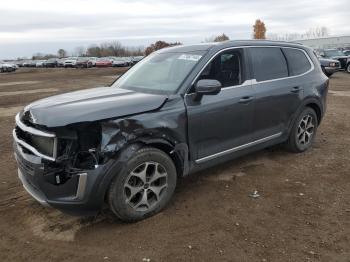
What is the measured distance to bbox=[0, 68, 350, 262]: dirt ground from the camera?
344cm

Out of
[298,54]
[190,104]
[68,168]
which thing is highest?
[298,54]

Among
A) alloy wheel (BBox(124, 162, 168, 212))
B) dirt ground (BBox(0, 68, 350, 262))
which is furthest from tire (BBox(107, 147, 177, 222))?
dirt ground (BBox(0, 68, 350, 262))

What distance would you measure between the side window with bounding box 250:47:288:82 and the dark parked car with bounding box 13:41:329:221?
2 cm

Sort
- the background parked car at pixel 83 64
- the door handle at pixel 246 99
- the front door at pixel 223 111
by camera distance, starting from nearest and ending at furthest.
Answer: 1. the front door at pixel 223 111
2. the door handle at pixel 246 99
3. the background parked car at pixel 83 64

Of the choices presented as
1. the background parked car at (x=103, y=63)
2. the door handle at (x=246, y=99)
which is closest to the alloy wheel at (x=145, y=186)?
the door handle at (x=246, y=99)

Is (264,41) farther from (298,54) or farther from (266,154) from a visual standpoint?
(266,154)

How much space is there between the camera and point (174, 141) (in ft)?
13.5

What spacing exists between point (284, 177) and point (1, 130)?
6434 millimetres

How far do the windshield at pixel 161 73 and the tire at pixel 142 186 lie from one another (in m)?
0.87

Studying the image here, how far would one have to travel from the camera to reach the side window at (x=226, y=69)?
15.0 feet

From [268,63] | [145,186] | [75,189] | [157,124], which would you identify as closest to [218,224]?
[145,186]

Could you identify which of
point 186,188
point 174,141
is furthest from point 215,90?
point 186,188

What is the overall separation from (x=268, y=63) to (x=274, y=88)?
38cm

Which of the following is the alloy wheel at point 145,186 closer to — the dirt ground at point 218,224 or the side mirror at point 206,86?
the dirt ground at point 218,224
